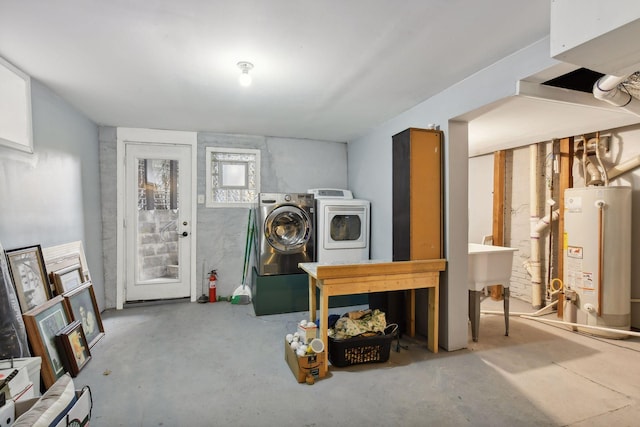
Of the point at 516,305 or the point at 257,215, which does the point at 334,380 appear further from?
the point at 516,305

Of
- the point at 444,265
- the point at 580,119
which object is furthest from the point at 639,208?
the point at 444,265

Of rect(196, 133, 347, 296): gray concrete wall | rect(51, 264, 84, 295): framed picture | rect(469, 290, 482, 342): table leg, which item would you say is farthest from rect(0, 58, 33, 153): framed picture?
rect(469, 290, 482, 342): table leg

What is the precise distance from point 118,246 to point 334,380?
323cm

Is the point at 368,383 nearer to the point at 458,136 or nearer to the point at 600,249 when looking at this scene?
the point at 458,136

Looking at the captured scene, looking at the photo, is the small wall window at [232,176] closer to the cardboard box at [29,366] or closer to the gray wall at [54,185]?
the gray wall at [54,185]

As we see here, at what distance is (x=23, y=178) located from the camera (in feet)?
7.89

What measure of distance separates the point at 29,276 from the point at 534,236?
524 cm

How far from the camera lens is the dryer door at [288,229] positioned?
383 cm

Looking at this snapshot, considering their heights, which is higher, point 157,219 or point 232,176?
point 232,176

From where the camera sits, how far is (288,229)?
161 inches

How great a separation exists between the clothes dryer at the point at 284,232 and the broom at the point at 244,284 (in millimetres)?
468

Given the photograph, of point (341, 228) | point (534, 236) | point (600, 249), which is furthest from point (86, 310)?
point (534, 236)

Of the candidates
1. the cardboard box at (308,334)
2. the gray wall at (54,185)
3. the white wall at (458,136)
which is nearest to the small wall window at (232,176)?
the gray wall at (54,185)

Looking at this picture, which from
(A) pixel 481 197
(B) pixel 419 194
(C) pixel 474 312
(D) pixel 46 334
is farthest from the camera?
(A) pixel 481 197
